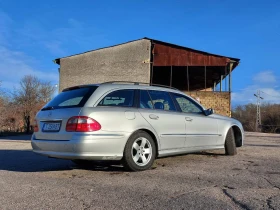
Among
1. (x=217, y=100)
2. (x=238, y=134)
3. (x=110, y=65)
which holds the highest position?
(x=110, y=65)

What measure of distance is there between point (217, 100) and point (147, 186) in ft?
50.6

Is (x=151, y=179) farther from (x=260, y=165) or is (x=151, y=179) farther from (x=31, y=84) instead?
(x=31, y=84)

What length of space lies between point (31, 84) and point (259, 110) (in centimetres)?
3702

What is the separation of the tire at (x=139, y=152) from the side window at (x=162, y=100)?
784 millimetres

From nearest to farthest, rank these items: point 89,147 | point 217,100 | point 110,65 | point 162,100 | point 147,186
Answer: point 147,186
point 89,147
point 162,100
point 217,100
point 110,65

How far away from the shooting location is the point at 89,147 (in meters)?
4.91

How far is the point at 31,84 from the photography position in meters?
37.8

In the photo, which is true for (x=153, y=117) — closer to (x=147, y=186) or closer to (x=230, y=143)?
(x=147, y=186)

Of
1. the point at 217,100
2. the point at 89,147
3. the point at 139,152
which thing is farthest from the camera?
the point at 217,100

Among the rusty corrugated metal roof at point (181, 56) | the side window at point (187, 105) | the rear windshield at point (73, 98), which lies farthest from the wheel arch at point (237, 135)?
the rusty corrugated metal roof at point (181, 56)

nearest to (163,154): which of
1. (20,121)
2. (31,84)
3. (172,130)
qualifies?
(172,130)

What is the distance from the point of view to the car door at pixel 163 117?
18.9ft

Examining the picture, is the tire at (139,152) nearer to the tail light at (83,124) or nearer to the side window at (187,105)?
the tail light at (83,124)

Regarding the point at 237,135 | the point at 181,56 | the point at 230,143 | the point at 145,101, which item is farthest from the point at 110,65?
the point at 145,101
